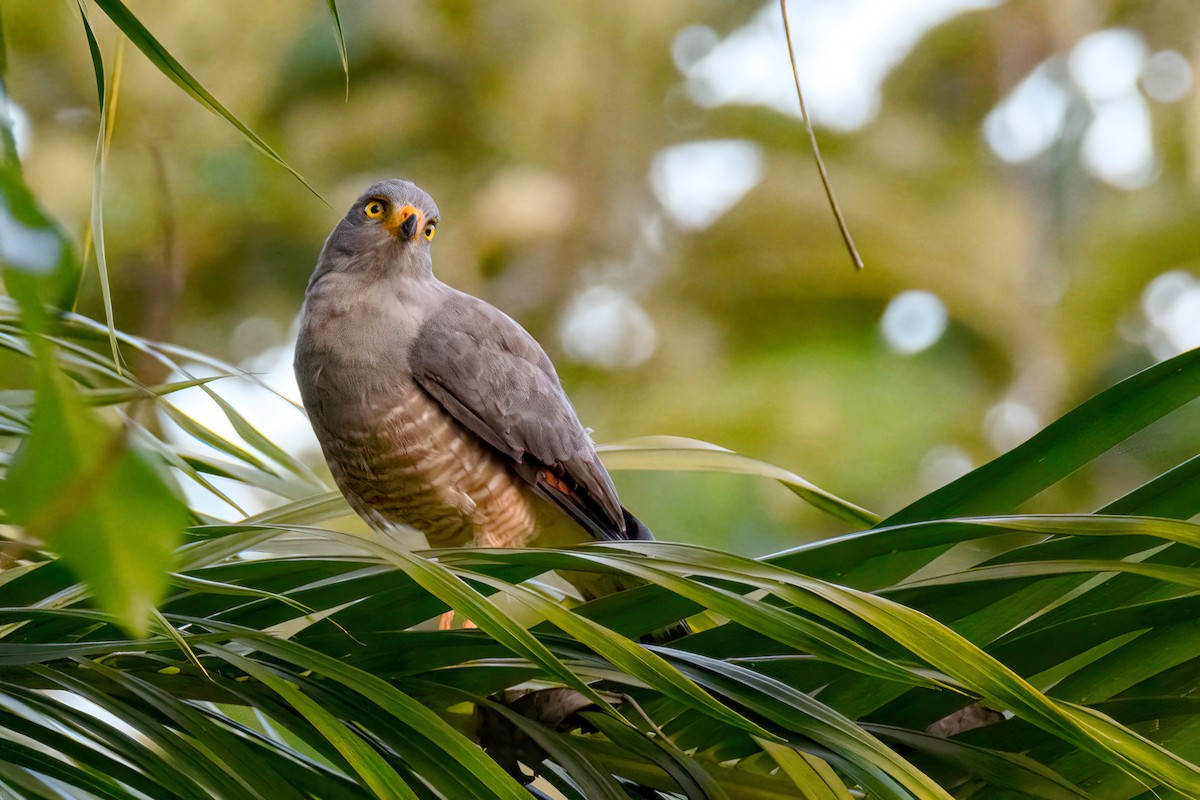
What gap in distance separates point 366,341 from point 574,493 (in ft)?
1.04

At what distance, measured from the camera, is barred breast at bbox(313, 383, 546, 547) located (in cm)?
132

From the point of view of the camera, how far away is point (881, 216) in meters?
6.19

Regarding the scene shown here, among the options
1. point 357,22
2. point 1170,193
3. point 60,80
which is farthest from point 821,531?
point 60,80

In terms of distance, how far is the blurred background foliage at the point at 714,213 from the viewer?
5.53 m

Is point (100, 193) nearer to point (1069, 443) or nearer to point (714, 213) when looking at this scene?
point (1069, 443)

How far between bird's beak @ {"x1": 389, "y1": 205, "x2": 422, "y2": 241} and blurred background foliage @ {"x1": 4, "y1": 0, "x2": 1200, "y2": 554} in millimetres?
3759

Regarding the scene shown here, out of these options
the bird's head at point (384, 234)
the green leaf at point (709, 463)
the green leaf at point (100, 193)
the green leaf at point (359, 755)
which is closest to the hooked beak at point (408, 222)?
the bird's head at point (384, 234)

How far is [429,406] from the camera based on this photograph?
1351 millimetres

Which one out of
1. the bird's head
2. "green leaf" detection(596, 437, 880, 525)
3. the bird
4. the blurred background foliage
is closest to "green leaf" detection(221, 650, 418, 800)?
"green leaf" detection(596, 437, 880, 525)

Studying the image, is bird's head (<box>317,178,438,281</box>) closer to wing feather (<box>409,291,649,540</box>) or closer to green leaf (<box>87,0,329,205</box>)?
wing feather (<box>409,291,649,540</box>)

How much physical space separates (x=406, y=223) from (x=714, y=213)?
520 centimetres

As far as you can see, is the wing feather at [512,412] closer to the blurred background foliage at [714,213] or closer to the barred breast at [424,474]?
the barred breast at [424,474]

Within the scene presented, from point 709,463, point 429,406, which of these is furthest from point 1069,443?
point 429,406

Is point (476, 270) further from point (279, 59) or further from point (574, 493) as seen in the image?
point (574, 493)
